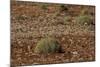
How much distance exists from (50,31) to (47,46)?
8.3 inches

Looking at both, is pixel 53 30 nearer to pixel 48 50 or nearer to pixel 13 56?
pixel 48 50

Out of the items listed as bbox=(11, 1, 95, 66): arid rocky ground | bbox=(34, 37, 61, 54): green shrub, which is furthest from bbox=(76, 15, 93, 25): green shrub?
bbox=(34, 37, 61, 54): green shrub

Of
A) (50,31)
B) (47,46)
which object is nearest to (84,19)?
(50,31)

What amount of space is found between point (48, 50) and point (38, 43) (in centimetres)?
18

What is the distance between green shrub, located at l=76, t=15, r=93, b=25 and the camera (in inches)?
114

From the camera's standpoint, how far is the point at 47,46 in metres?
2.73

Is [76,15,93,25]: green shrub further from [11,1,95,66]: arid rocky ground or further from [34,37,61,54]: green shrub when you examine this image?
[34,37,61,54]: green shrub

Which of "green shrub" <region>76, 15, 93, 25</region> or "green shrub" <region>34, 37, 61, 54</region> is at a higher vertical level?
"green shrub" <region>76, 15, 93, 25</region>

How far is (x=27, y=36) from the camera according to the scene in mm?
2645

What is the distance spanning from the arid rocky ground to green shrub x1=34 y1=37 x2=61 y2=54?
0.05 meters

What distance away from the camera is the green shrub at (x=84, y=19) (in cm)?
290

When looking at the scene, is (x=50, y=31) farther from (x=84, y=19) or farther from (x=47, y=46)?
(x=84, y=19)

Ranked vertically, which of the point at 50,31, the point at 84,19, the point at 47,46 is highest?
the point at 84,19
